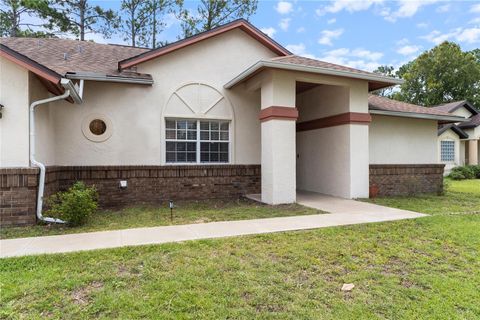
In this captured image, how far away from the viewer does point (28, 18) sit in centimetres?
2027

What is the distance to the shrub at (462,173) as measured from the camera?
20641 millimetres

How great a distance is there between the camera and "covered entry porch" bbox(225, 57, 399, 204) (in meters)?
9.04

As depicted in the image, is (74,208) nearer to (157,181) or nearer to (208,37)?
(157,181)

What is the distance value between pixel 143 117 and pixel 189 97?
162 centimetres

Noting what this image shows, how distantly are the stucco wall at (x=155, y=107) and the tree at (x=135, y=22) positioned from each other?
15130 mm

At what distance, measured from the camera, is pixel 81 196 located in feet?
20.9

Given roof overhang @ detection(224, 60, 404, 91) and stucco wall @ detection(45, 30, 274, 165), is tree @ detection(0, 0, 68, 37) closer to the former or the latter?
stucco wall @ detection(45, 30, 274, 165)

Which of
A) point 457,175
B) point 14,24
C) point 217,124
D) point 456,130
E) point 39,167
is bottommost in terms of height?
point 457,175

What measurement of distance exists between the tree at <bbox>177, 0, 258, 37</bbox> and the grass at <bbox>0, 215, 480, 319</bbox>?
21.3 m

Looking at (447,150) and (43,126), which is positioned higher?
(43,126)

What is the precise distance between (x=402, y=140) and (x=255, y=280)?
1048 centimetres

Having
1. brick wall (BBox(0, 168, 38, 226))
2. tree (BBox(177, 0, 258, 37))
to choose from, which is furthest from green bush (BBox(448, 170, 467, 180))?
brick wall (BBox(0, 168, 38, 226))

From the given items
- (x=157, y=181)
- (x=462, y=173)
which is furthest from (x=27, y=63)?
(x=462, y=173)

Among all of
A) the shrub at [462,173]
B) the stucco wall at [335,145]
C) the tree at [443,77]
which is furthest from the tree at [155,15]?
the tree at [443,77]
